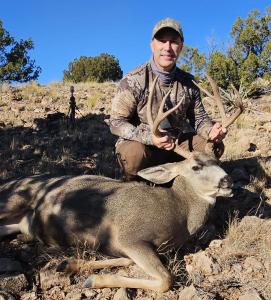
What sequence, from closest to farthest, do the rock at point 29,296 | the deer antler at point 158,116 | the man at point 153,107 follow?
1. the rock at point 29,296
2. the deer antler at point 158,116
3. the man at point 153,107

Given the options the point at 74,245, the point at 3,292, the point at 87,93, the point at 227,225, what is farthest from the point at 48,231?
the point at 87,93

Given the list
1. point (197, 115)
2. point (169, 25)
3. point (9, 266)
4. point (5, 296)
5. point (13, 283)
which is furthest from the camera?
point (197, 115)

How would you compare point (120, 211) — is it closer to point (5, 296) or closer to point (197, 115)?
point (5, 296)

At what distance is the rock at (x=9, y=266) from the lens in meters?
3.80

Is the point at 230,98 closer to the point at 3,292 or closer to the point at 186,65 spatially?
the point at 186,65

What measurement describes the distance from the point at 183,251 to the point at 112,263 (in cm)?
74

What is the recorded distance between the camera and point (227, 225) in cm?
499

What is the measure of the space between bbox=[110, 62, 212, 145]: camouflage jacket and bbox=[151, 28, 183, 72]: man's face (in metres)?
0.18

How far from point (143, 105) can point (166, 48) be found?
0.65 m

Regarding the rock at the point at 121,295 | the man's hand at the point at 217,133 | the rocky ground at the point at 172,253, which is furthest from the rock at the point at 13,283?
the man's hand at the point at 217,133

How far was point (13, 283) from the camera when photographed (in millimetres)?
3570

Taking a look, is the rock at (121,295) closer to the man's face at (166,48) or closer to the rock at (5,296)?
the rock at (5,296)

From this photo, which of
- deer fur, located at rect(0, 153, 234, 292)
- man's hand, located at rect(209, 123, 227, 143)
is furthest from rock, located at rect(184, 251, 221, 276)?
man's hand, located at rect(209, 123, 227, 143)

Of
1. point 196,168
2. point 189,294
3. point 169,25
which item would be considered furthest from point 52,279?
point 169,25
